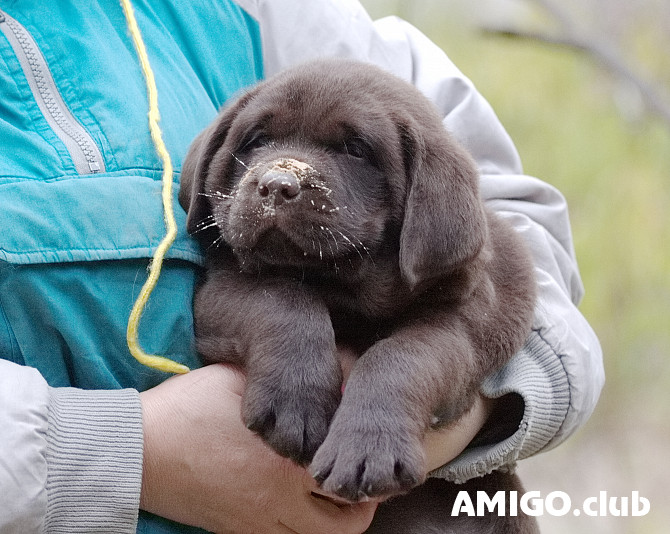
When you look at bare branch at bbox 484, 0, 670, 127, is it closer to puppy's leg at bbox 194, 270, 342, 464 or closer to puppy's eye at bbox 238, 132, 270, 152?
puppy's eye at bbox 238, 132, 270, 152

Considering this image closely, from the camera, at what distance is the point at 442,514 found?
205 cm

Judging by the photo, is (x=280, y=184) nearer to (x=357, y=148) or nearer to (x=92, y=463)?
(x=357, y=148)

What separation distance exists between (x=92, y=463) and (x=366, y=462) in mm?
519

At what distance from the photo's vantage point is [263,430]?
166cm

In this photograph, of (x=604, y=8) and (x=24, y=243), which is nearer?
(x=24, y=243)

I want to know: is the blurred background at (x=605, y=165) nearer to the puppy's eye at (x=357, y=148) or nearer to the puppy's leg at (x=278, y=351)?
the puppy's eye at (x=357, y=148)

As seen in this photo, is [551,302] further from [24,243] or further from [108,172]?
[24,243]

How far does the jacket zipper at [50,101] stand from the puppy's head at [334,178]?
0.79ft

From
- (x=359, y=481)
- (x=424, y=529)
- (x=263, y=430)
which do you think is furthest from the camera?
(x=424, y=529)

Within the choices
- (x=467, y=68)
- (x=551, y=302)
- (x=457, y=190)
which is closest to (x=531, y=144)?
(x=467, y=68)

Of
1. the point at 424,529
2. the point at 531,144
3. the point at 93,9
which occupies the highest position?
the point at 93,9

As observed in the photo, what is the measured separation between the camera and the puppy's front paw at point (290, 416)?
A: 1629mm

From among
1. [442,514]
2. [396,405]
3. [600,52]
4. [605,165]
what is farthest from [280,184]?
[600,52]

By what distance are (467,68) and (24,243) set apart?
3.90 m
